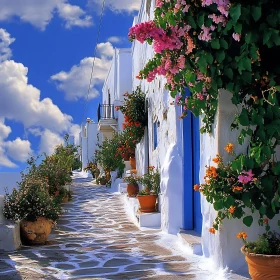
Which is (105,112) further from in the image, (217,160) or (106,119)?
(217,160)

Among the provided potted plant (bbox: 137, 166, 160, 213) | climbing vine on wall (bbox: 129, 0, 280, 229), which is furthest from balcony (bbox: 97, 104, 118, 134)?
climbing vine on wall (bbox: 129, 0, 280, 229)

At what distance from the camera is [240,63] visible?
4.08 m

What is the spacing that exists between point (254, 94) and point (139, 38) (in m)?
1.37

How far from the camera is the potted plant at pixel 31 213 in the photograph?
730cm

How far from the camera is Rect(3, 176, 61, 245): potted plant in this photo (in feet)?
23.9

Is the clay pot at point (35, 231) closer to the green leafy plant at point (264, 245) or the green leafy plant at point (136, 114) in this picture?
the green leafy plant at point (264, 245)

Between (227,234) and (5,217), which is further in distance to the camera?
(5,217)

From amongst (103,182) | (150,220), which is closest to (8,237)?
(150,220)

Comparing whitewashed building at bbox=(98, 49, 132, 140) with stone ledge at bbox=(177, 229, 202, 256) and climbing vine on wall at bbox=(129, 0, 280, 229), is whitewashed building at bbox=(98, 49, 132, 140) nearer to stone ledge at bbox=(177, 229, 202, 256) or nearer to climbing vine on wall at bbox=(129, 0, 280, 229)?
stone ledge at bbox=(177, 229, 202, 256)

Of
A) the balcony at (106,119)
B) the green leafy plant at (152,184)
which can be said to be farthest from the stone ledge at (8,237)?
the balcony at (106,119)

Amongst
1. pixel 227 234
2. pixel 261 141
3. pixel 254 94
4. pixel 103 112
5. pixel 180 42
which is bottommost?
pixel 227 234

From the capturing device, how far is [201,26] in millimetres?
4223

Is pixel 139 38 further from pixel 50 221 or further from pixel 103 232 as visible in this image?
pixel 103 232

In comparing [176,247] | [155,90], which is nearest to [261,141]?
[176,247]
